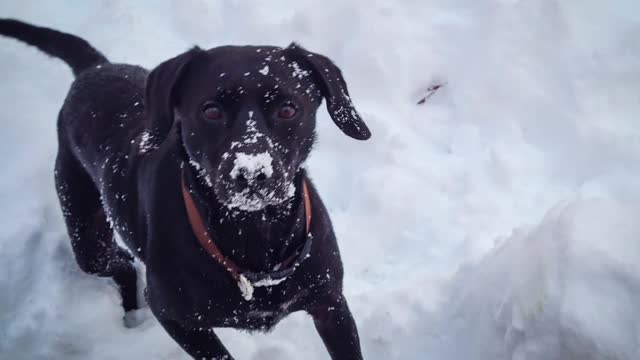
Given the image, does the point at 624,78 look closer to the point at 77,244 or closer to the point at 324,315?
the point at 324,315

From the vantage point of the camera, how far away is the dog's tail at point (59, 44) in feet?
9.89

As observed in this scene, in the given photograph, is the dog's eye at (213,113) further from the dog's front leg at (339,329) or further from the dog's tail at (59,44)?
the dog's tail at (59,44)

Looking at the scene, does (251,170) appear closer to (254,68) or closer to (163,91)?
(254,68)

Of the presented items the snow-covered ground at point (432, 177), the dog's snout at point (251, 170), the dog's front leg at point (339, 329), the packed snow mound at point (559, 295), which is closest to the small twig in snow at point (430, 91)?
the snow-covered ground at point (432, 177)

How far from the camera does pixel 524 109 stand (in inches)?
160

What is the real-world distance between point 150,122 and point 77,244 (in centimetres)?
114

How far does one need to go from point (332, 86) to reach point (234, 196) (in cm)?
61

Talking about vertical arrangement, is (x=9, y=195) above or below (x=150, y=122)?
below

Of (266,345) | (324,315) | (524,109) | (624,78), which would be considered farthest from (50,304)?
(624,78)

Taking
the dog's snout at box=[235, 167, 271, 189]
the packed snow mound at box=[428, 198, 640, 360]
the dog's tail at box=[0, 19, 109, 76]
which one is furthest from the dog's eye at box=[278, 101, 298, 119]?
the dog's tail at box=[0, 19, 109, 76]

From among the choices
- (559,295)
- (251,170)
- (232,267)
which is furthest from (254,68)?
(559,295)

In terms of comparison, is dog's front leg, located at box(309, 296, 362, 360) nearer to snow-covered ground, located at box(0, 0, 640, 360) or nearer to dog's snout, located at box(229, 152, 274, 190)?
snow-covered ground, located at box(0, 0, 640, 360)

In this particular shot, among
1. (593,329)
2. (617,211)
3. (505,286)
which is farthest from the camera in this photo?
(505,286)

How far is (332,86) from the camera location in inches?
85.4
